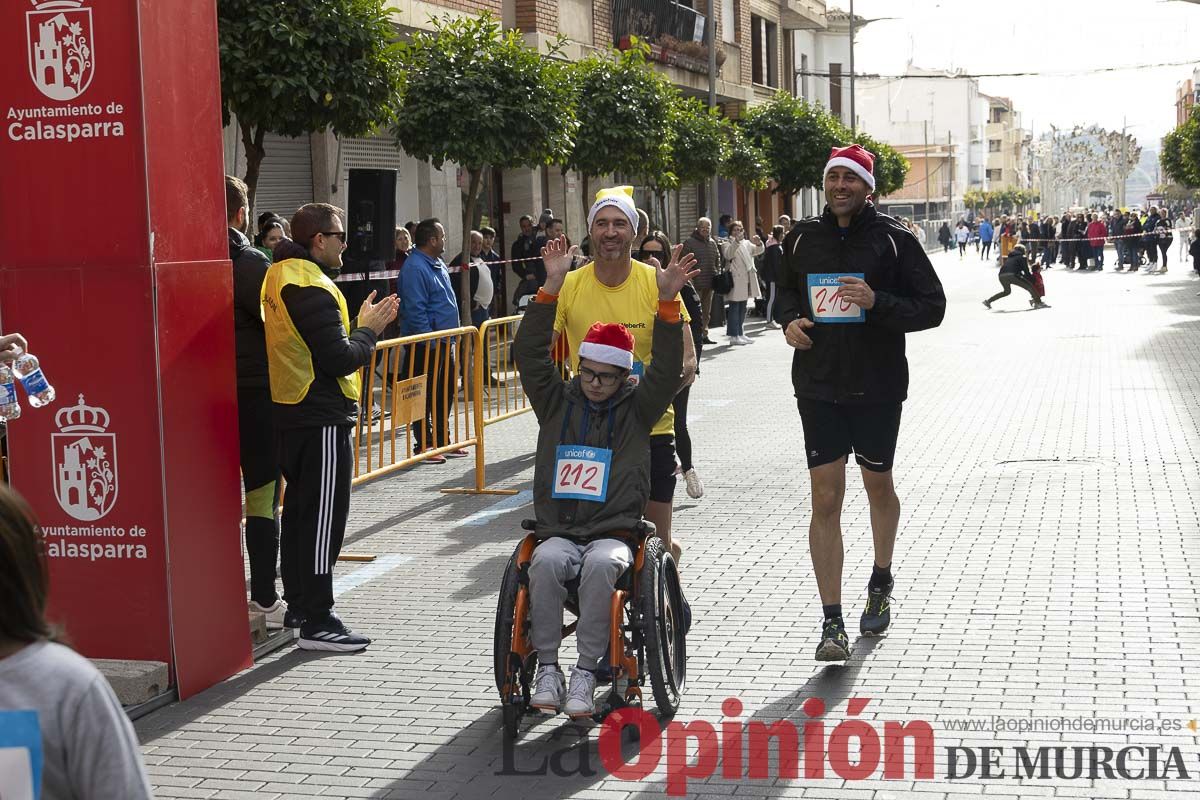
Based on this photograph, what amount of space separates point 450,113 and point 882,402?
11.2m

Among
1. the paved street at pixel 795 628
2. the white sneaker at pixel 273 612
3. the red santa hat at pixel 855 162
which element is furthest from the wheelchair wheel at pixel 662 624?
the white sneaker at pixel 273 612

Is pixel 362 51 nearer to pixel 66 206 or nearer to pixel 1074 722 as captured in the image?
pixel 66 206

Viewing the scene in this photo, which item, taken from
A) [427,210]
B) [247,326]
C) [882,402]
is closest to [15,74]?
[247,326]

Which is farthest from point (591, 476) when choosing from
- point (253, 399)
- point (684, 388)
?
point (684, 388)

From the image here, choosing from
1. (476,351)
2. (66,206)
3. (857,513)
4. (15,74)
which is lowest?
(857,513)

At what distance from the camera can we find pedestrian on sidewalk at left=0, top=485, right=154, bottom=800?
229 cm

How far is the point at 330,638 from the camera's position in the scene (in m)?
6.88

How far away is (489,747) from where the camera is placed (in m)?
5.45

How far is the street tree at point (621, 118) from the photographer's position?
2247cm

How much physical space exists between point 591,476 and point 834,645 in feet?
4.10

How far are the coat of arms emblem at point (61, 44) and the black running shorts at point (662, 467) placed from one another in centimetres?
247

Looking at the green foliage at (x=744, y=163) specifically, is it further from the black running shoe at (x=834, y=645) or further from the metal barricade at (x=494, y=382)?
the black running shoe at (x=834, y=645)

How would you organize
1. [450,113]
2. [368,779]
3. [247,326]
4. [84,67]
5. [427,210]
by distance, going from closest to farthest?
[368,779]
[84,67]
[247,326]
[450,113]
[427,210]

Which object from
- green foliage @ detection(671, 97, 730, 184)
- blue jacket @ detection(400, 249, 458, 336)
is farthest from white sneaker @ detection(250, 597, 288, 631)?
green foliage @ detection(671, 97, 730, 184)
